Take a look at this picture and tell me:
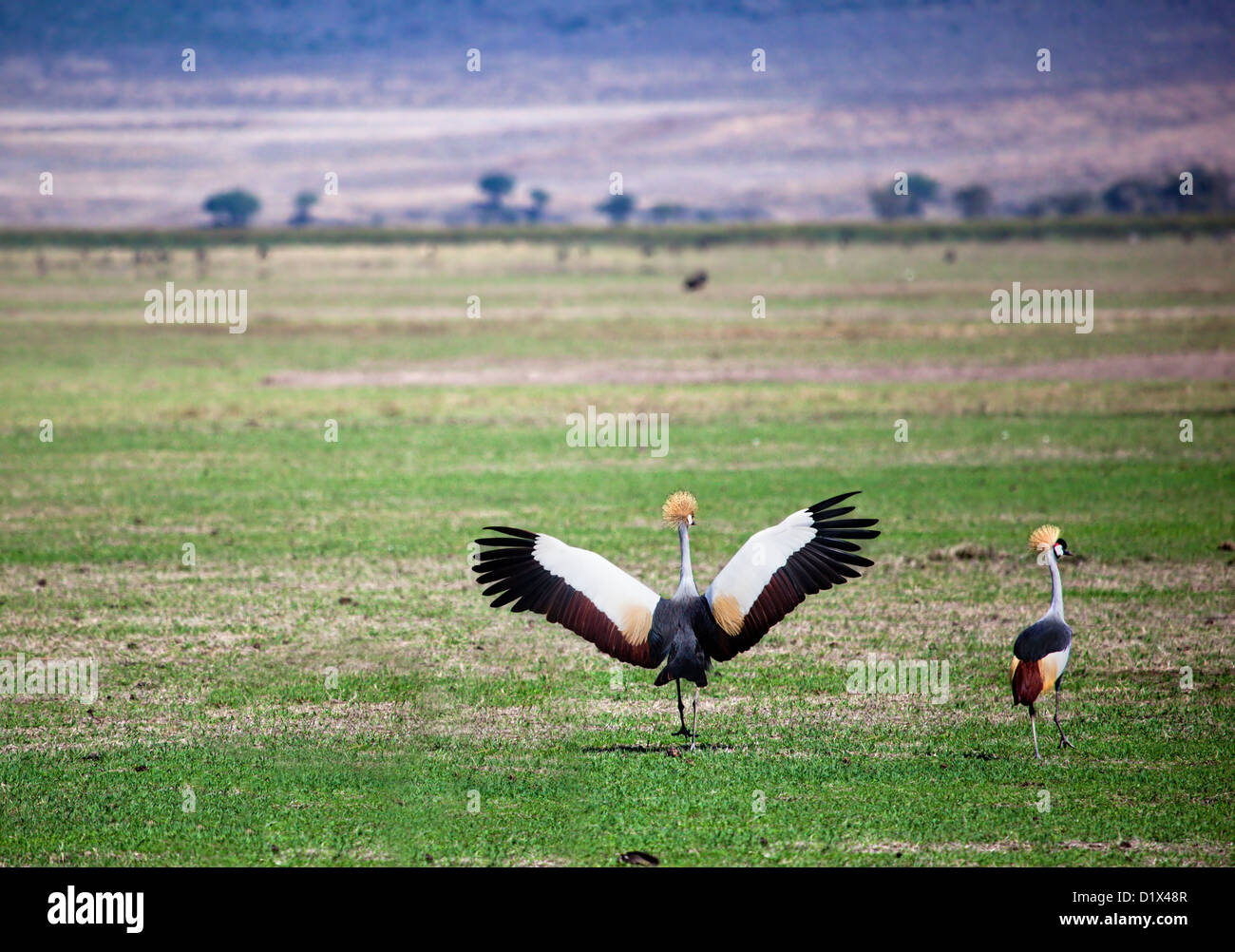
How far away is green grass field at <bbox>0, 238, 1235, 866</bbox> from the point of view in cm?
999

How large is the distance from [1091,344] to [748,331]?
37.9ft

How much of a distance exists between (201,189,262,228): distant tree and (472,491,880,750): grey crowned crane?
603 feet

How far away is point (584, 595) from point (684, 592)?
0.77 m

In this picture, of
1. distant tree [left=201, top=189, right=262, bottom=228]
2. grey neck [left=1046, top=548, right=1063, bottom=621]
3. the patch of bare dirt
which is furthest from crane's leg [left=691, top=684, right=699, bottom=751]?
distant tree [left=201, top=189, right=262, bottom=228]

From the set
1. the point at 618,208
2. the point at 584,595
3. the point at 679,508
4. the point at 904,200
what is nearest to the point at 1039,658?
the point at 679,508

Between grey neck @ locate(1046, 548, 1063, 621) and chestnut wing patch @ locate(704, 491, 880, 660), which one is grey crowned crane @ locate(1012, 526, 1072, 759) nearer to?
grey neck @ locate(1046, 548, 1063, 621)

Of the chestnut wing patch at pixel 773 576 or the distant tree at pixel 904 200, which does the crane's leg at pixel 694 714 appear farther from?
the distant tree at pixel 904 200

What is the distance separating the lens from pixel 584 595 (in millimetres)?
11164

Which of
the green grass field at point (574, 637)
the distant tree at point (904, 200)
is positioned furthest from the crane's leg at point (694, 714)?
the distant tree at point (904, 200)

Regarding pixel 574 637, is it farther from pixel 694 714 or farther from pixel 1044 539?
pixel 1044 539

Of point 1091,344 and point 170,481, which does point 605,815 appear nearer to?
point 170,481

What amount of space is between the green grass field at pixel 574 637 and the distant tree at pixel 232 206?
496ft

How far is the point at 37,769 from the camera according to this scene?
36.2ft

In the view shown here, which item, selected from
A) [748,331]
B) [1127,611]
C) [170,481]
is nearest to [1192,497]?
[1127,611]
